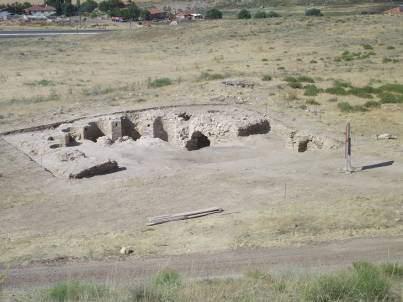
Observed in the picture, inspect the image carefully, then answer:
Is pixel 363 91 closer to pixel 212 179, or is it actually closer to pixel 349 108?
pixel 349 108

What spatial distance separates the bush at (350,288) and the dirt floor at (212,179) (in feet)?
14.5

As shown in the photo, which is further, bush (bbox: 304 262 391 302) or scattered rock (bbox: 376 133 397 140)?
scattered rock (bbox: 376 133 397 140)

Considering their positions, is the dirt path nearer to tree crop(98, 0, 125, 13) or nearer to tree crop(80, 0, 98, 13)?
tree crop(98, 0, 125, 13)

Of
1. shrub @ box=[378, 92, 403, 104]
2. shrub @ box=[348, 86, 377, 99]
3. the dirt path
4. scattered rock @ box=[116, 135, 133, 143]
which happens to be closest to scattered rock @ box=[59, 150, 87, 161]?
scattered rock @ box=[116, 135, 133, 143]

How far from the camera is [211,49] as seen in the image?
183 ft

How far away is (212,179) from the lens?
17922 mm

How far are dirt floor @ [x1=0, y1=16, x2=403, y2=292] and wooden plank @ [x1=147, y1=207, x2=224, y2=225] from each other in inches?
9.8

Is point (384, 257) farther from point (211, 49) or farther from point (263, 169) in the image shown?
point (211, 49)

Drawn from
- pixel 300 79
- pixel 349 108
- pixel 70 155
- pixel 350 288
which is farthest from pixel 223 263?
pixel 300 79

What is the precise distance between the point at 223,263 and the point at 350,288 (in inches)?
155

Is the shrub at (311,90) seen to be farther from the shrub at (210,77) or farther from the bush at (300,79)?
the shrub at (210,77)

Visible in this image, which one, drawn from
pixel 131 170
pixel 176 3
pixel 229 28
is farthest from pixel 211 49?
pixel 176 3

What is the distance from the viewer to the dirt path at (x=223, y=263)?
36.4 feet

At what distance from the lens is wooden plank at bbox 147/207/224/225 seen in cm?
1468
